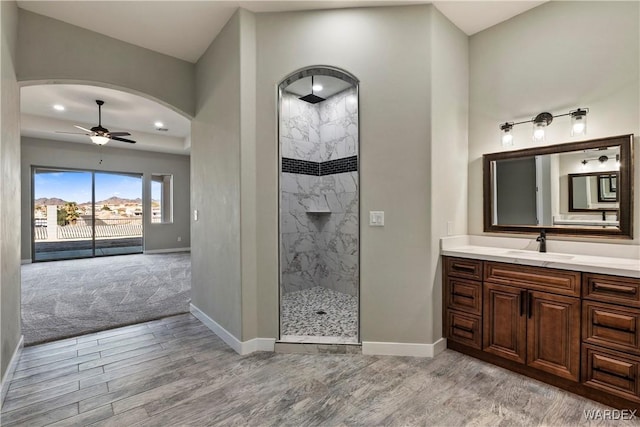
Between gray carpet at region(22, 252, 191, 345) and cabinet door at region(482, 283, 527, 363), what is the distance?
343 centimetres

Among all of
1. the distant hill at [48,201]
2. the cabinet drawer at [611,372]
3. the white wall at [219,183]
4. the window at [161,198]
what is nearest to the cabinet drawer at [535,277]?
the cabinet drawer at [611,372]

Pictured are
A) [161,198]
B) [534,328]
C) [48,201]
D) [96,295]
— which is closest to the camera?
[534,328]

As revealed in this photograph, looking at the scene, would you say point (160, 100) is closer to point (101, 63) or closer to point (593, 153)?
point (101, 63)

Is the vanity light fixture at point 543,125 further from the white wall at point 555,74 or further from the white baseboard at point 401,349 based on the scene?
the white baseboard at point 401,349

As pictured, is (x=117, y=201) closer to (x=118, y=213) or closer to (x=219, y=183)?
(x=118, y=213)

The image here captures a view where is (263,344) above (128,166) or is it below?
below

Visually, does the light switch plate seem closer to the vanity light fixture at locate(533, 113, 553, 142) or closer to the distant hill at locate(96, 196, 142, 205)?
the vanity light fixture at locate(533, 113, 553, 142)

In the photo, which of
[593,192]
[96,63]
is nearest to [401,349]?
[593,192]

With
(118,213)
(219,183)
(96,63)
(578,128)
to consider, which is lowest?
(118,213)

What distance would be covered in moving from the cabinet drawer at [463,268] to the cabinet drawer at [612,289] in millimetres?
675

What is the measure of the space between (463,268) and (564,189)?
111cm

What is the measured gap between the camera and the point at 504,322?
2.34 metres

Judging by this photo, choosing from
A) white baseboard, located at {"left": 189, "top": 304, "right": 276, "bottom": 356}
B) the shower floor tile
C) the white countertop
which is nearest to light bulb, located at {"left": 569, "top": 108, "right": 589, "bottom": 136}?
the white countertop

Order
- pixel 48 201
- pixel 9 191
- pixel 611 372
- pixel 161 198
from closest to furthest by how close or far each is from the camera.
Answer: pixel 611 372
pixel 9 191
pixel 48 201
pixel 161 198
